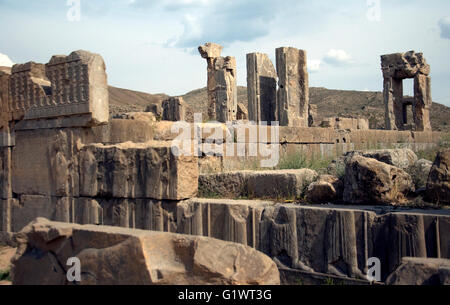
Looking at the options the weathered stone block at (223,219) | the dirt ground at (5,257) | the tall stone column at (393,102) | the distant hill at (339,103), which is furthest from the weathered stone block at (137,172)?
the distant hill at (339,103)

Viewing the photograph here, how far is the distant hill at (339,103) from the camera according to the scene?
1422 inches

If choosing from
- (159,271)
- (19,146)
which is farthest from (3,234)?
(159,271)

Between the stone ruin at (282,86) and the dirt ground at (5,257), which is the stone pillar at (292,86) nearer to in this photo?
the stone ruin at (282,86)

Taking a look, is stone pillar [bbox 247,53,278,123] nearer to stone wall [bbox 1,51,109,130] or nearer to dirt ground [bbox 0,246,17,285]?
stone wall [bbox 1,51,109,130]

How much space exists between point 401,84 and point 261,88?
8851mm

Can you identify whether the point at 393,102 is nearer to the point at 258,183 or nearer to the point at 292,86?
the point at 292,86

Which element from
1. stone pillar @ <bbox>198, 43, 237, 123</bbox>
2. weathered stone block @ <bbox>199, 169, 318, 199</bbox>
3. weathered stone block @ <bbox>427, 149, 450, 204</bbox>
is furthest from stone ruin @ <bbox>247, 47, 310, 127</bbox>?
weathered stone block @ <bbox>427, 149, 450, 204</bbox>

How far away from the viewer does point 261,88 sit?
42.0 ft

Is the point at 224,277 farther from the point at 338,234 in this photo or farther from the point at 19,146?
the point at 19,146

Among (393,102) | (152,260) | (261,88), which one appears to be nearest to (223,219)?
(152,260)

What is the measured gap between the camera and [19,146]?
7.49 m

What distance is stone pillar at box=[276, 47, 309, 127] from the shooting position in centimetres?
1242

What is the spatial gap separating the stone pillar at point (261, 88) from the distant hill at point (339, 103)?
1835 centimetres
